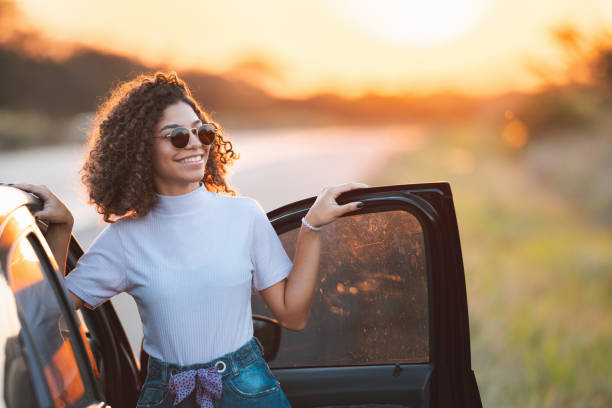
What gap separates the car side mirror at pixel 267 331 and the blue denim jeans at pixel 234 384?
0.81 ft

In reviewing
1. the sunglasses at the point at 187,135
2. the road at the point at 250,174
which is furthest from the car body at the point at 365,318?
the road at the point at 250,174

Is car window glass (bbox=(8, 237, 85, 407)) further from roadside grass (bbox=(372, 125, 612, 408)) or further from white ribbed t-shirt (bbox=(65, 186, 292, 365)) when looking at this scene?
roadside grass (bbox=(372, 125, 612, 408))

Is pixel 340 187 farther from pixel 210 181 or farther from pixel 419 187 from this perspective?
pixel 210 181

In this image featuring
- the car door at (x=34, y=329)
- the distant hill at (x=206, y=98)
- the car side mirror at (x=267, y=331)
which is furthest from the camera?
the distant hill at (x=206, y=98)

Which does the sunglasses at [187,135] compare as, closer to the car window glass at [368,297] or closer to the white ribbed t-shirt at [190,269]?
the white ribbed t-shirt at [190,269]

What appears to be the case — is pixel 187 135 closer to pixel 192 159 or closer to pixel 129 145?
pixel 192 159

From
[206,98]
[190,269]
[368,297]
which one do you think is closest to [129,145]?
[190,269]

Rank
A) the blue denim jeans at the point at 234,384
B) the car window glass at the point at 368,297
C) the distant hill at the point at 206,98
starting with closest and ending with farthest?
the blue denim jeans at the point at 234,384 < the car window glass at the point at 368,297 < the distant hill at the point at 206,98

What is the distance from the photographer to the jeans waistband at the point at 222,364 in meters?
2.01

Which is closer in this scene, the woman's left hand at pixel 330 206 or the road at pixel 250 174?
the woman's left hand at pixel 330 206

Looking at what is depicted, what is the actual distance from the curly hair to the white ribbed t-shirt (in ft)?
0.27

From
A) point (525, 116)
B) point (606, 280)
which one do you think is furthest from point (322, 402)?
point (525, 116)

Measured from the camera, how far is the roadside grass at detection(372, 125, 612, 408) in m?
5.57

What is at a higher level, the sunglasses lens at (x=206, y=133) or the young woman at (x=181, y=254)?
the sunglasses lens at (x=206, y=133)
